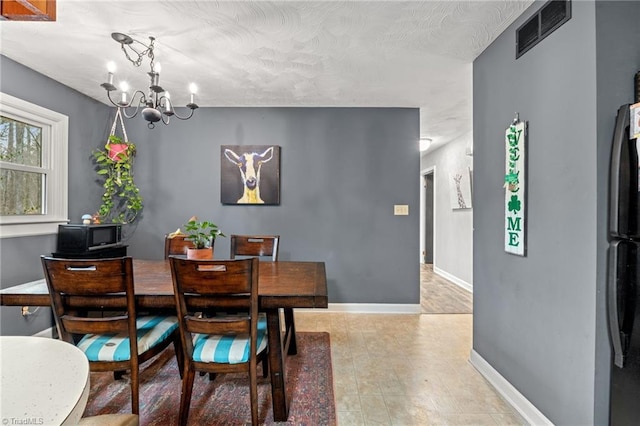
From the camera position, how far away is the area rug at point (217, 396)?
170 cm

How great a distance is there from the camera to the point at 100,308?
1558mm

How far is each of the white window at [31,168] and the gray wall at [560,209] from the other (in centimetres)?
369

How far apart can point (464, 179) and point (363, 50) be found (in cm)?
291

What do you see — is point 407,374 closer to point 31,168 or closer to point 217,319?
point 217,319

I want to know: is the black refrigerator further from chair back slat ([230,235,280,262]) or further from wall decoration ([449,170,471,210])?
wall decoration ([449,170,471,210])

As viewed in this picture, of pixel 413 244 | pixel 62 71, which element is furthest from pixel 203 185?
pixel 413 244

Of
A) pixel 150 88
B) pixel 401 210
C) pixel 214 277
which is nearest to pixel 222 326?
pixel 214 277

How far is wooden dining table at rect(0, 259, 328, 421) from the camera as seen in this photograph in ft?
4.86

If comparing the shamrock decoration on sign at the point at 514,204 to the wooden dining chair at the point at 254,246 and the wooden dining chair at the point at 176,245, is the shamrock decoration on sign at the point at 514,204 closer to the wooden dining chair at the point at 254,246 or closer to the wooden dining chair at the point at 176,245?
the wooden dining chair at the point at 254,246

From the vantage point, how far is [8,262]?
2.39 m

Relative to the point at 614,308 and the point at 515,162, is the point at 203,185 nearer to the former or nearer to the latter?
the point at 515,162

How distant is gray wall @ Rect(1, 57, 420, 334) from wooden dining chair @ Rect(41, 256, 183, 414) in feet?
6.52

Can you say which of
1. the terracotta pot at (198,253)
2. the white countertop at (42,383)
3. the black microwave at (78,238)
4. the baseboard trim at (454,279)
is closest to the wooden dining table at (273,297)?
the terracotta pot at (198,253)

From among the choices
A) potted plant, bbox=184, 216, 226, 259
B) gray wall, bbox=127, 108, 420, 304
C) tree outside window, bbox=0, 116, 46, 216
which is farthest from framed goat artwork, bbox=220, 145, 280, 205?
tree outside window, bbox=0, 116, 46, 216
